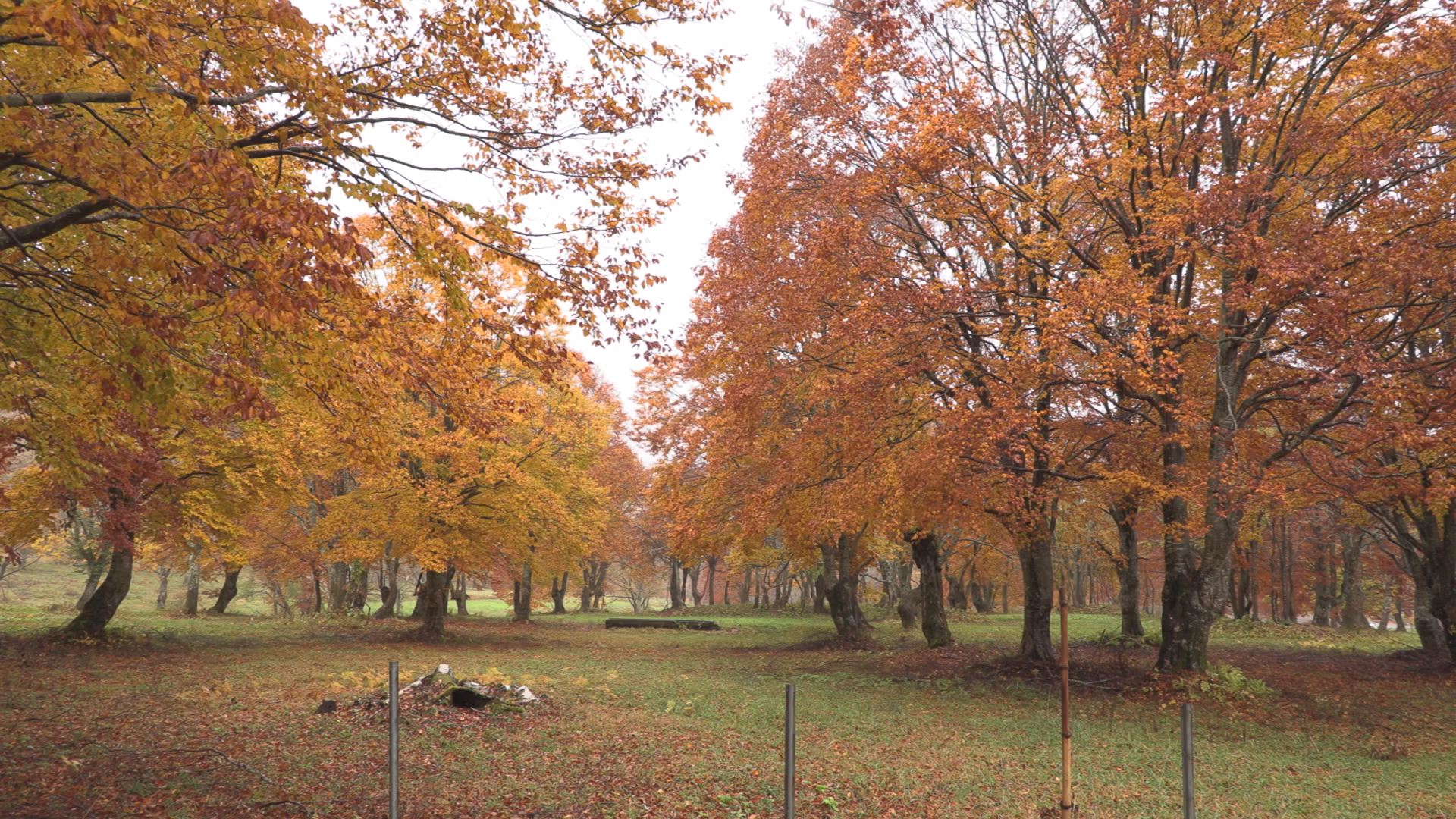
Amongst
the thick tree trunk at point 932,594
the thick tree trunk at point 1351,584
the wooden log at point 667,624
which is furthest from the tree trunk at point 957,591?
the thick tree trunk at point 932,594

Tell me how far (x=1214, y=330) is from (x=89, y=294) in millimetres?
15853

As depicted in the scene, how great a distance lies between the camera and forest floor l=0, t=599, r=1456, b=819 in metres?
7.48

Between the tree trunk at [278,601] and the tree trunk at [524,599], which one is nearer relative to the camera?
the tree trunk at [524,599]

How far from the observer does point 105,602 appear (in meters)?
18.2

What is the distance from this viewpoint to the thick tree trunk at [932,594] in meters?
21.9

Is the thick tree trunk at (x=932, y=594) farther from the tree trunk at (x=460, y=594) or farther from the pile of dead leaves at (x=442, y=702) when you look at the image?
the tree trunk at (x=460, y=594)

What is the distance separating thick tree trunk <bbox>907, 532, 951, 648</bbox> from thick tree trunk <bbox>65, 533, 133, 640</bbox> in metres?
19.0

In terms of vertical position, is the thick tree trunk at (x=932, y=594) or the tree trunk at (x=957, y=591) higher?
the thick tree trunk at (x=932, y=594)

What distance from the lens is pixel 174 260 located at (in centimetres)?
544

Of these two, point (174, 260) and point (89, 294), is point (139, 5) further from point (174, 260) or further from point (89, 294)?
point (89, 294)

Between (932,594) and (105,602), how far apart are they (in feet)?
66.0

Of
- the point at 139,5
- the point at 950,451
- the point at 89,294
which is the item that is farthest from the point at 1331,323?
the point at 89,294

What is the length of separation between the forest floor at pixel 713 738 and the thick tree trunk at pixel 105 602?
2.93ft

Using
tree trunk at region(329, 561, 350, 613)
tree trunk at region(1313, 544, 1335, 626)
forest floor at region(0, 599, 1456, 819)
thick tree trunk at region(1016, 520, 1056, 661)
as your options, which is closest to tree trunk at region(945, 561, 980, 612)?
tree trunk at region(1313, 544, 1335, 626)
